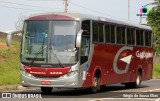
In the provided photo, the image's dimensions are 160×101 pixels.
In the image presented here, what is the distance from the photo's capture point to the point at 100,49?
2345cm

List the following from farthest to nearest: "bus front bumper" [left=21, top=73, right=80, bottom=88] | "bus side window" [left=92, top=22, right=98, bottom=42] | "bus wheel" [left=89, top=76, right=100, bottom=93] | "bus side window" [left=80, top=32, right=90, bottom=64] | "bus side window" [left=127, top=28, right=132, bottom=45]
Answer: "bus side window" [left=127, top=28, right=132, bottom=45], "bus wheel" [left=89, top=76, right=100, bottom=93], "bus side window" [left=92, top=22, right=98, bottom=42], "bus side window" [left=80, top=32, right=90, bottom=64], "bus front bumper" [left=21, top=73, right=80, bottom=88]

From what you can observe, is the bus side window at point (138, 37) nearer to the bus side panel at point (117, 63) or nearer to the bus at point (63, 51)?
the bus side panel at point (117, 63)

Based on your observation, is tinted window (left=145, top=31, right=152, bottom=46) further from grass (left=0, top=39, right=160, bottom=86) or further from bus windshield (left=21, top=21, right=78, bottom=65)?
bus windshield (left=21, top=21, right=78, bottom=65)

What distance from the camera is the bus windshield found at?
21.0 m

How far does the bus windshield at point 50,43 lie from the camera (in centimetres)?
2100

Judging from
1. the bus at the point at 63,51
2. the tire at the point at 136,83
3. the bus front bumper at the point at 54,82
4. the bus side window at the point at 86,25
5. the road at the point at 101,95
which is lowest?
the tire at the point at 136,83

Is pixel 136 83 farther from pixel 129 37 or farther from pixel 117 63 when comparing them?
pixel 117 63

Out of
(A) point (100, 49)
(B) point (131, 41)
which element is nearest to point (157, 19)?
(B) point (131, 41)

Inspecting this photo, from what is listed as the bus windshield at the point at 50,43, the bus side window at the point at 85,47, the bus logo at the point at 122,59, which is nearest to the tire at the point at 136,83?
the bus logo at the point at 122,59

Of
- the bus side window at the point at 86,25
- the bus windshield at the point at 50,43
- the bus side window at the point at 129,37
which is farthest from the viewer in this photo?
the bus side window at the point at 129,37

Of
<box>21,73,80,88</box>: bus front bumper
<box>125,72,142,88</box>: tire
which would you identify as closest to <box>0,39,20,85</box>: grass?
<box>125,72,142,88</box>: tire

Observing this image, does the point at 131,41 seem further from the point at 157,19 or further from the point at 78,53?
the point at 157,19

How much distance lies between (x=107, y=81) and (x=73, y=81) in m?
3.97

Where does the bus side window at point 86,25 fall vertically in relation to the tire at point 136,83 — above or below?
above
